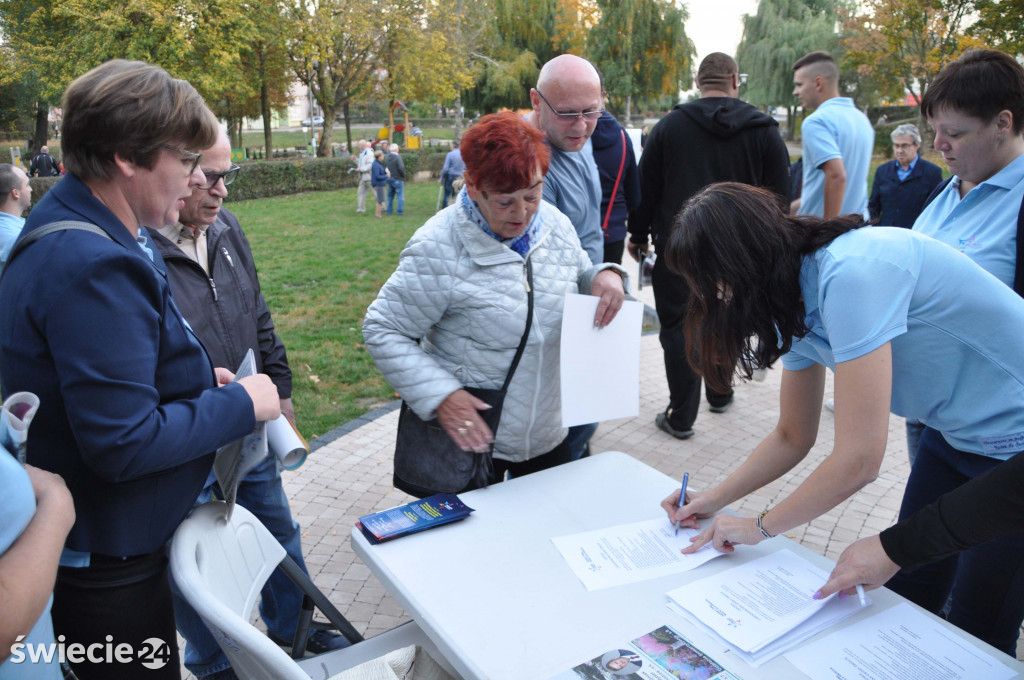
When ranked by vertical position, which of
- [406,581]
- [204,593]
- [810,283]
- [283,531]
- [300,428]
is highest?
[810,283]

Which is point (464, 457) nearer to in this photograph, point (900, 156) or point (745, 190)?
point (745, 190)

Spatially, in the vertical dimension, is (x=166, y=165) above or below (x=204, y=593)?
above

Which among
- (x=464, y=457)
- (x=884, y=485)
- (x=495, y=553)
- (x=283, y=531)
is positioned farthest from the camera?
(x=884, y=485)

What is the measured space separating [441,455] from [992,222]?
1817 mm

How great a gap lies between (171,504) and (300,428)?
131 inches

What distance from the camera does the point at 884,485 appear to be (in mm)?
4016

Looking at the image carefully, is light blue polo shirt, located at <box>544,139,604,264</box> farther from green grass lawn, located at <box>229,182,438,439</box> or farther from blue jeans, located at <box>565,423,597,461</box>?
green grass lawn, located at <box>229,182,438,439</box>

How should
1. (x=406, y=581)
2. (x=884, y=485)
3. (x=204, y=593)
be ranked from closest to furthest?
(x=204, y=593), (x=406, y=581), (x=884, y=485)

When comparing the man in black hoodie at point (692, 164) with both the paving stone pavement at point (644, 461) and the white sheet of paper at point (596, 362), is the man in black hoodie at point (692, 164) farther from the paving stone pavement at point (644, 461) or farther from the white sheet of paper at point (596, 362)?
the white sheet of paper at point (596, 362)

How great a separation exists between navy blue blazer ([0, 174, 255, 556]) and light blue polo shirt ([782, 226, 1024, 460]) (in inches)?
49.5

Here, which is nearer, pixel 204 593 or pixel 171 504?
pixel 204 593

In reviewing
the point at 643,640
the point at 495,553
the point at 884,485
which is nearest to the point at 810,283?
the point at 643,640

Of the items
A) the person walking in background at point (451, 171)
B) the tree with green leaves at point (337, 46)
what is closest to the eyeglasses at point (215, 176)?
the person walking in background at point (451, 171)

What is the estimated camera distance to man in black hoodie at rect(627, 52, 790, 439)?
4113 mm
